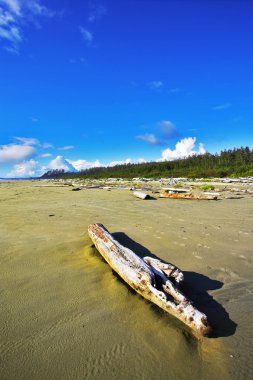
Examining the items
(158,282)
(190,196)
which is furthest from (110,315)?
(190,196)

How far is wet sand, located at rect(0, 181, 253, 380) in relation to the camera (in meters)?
2.04

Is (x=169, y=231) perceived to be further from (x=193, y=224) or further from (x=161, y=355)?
(x=161, y=355)

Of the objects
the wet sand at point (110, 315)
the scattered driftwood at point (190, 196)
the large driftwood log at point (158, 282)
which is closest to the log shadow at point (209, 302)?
the wet sand at point (110, 315)

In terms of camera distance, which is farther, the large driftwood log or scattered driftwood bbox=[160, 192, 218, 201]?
scattered driftwood bbox=[160, 192, 218, 201]

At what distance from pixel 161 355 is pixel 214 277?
191 cm

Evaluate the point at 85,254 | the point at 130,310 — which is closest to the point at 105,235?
the point at 85,254

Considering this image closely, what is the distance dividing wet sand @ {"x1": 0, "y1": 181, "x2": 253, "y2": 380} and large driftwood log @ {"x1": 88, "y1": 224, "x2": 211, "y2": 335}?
11cm

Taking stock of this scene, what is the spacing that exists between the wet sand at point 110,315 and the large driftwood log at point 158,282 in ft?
0.35

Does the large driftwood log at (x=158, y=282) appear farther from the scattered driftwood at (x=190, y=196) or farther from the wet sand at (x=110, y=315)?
the scattered driftwood at (x=190, y=196)

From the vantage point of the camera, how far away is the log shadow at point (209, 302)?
254cm

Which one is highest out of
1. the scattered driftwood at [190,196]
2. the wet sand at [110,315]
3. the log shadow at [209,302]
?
the scattered driftwood at [190,196]

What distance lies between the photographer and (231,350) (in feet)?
7.29

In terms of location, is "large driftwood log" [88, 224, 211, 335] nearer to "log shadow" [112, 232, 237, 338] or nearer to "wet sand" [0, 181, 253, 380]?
"wet sand" [0, 181, 253, 380]

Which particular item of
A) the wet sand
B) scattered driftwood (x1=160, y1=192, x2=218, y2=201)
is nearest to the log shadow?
the wet sand
